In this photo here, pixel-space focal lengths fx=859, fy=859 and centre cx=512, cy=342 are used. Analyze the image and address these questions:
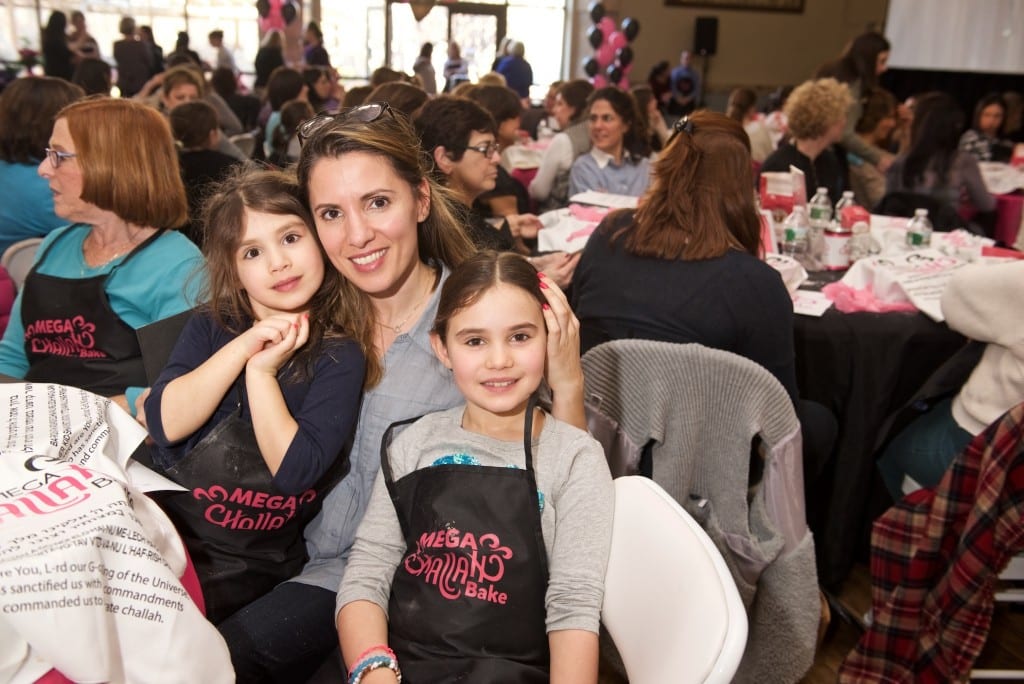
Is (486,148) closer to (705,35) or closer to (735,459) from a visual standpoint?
(735,459)

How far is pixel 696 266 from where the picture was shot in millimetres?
2127

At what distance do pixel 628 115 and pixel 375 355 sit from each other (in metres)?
3.21

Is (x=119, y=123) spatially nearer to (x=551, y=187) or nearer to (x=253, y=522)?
(x=253, y=522)

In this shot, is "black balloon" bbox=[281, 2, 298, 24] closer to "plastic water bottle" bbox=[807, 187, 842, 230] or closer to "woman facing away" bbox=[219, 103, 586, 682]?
"plastic water bottle" bbox=[807, 187, 842, 230]

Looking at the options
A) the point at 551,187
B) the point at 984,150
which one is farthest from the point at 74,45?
the point at 984,150

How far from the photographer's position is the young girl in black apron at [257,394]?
4.68 feet

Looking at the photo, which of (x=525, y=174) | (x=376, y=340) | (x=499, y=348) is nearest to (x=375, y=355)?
(x=376, y=340)

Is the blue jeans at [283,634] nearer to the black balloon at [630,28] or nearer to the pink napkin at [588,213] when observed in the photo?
the pink napkin at [588,213]

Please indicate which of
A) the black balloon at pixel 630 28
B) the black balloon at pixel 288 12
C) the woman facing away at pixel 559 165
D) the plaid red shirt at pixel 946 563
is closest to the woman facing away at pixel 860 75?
the woman facing away at pixel 559 165

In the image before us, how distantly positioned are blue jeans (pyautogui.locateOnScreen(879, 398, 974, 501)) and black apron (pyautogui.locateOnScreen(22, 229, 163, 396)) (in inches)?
79.7

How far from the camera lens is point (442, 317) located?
145 cm

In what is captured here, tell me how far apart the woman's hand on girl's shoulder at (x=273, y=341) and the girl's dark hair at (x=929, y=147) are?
12.2 ft

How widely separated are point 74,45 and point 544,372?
36.7 ft

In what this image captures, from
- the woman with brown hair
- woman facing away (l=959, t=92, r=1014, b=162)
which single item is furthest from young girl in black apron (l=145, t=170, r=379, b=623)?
woman facing away (l=959, t=92, r=1014, b=162)
